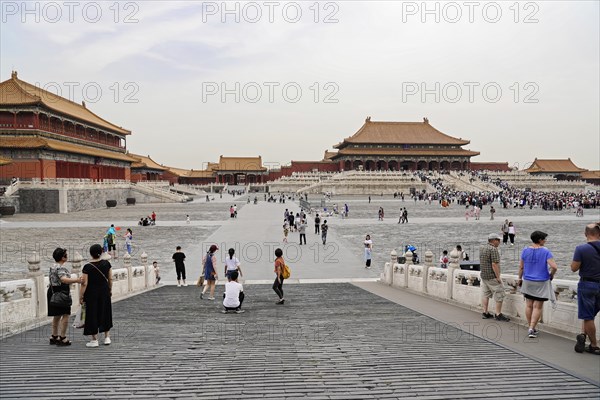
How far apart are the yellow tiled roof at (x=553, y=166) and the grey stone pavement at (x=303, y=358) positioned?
10294 centimetres

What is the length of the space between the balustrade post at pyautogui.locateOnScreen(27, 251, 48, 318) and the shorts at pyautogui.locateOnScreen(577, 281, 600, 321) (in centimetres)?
885

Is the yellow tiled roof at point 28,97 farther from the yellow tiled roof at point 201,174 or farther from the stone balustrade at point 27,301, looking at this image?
the stone balustrade at point 27,301

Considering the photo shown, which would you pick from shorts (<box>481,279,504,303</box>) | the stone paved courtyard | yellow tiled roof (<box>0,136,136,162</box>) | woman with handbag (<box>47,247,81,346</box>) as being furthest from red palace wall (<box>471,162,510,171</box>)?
woman with handbag (<box>47,247,81,346</box>)

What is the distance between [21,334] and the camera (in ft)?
25.3

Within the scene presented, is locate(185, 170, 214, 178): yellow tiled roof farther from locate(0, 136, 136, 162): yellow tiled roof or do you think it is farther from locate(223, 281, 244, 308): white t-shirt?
locate(223, 281, 244, 308): white t-shirt

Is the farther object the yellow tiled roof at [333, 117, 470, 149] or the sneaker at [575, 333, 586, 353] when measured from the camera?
the yellow tiled roof at [333, 117, 470, 149]

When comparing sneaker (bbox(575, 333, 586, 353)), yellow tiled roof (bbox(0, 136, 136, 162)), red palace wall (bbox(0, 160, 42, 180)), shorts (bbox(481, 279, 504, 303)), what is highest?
yellow tiled roof (bbox(0, 136, 136, 162))

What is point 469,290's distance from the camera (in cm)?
969

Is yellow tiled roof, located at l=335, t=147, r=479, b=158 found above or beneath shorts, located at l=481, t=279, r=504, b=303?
above

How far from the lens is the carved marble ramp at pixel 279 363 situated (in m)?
4.86

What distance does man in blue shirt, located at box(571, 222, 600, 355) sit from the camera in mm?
5969

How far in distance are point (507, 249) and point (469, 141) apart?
7889 cm

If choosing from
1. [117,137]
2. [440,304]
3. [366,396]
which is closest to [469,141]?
[117,137]

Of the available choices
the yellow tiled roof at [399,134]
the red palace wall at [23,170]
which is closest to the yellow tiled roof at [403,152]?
the yellow tiled roof at [399,134]
